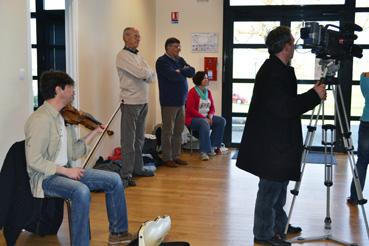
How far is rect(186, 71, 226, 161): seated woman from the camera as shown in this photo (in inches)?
243

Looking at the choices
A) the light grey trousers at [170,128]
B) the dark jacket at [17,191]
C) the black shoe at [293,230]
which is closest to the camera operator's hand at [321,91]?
the black shoe at [293,230]

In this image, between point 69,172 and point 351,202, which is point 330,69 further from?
point 69,172

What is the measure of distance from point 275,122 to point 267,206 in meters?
0.57

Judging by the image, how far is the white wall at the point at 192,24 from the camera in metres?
6.98

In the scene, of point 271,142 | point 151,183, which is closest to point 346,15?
point 151,183

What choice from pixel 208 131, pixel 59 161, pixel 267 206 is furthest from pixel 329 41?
pixel 208 131

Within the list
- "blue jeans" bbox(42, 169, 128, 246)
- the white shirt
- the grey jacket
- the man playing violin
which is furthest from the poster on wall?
the grey jacket

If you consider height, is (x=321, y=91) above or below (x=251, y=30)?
below

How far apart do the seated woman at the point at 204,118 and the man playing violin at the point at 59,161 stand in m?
3.17

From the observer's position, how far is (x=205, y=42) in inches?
276

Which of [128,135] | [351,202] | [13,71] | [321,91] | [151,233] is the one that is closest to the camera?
[151,233]

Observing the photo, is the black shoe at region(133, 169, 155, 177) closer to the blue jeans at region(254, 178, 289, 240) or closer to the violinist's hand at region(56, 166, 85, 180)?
the blue jeans at region(254, 178, 289, 240)

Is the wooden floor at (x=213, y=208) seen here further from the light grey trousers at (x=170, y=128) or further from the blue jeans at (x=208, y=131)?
the blue jeans at (x=208, y=131)

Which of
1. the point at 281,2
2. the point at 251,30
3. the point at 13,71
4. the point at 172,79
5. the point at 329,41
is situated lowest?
the point at 172,79
